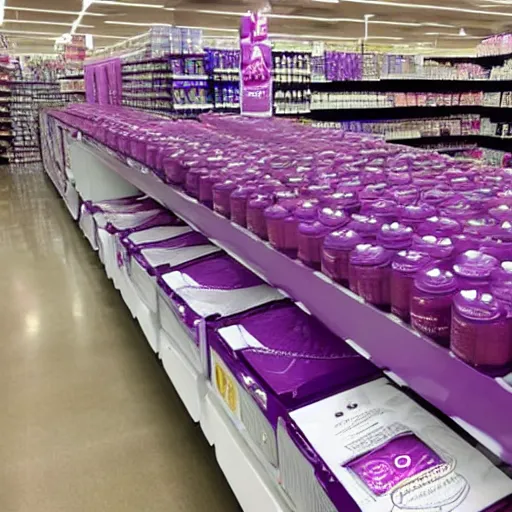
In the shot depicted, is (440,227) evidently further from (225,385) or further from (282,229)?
(225,385)

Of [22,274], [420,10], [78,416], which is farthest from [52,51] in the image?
[78,416]

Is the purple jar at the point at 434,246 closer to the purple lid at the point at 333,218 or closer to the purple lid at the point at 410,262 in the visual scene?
the purple lid at the point at 410,262

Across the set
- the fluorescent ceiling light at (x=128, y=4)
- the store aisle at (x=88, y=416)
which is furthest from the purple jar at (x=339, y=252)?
the fluorescent ceiling light at (x=128, y=4)

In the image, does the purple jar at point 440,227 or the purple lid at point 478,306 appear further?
the purple jar at point 440,227

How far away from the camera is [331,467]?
3.40 ft

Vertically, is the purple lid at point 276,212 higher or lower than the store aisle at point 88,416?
higher

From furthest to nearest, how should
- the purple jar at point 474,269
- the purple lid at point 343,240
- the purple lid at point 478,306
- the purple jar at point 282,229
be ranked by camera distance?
the purple jar at point 282,229 → the purple lid at point 343,240 → the purple jar at point 474,269 → the purple lid at point 478,306

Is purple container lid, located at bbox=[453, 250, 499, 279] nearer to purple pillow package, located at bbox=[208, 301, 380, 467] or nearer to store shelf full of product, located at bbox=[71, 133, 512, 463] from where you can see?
store shelf full of product, located at bbox=[71, 133, 512, 463]

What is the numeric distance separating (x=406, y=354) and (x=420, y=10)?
1754cm

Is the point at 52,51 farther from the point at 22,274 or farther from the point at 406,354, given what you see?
the point at 406,354

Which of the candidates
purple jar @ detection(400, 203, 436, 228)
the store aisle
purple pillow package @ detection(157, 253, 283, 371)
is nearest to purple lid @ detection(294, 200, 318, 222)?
purple jar @ detection(400, 203, 436, 228)

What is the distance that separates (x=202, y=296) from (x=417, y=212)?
86 cm

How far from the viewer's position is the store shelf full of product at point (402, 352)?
874 mm

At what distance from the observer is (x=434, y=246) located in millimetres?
1104
